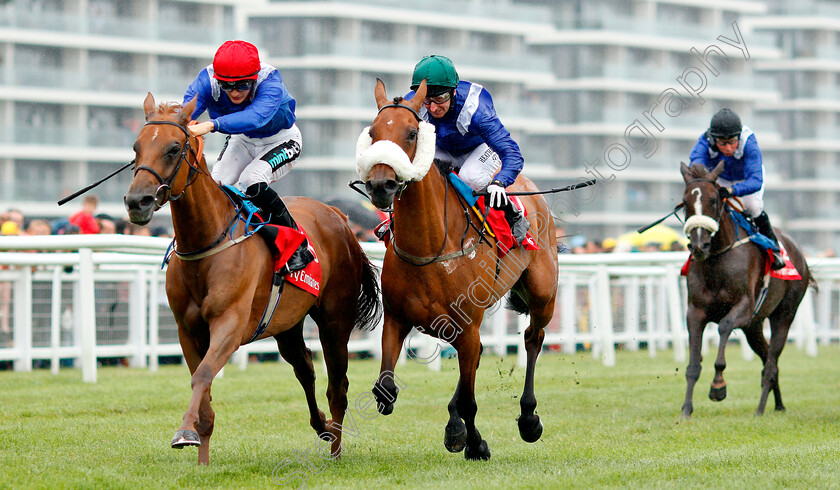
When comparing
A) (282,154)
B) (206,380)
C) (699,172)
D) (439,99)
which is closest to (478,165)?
(439,99)

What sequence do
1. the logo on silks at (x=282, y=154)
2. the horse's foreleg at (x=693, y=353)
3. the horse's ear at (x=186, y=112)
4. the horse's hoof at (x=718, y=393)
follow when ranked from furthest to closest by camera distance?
the horse's foreleg at (x=693, y=353)
the horse's hoof at (x=718, y=393)
the logo on silks at (x=282, y=154)
the horse's ear at (x=186, y=112)

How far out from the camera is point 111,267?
10.9 m

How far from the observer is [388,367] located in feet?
19.2

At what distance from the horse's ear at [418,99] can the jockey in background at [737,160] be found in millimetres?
4039

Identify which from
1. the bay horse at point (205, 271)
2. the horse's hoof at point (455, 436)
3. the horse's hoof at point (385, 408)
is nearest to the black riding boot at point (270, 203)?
the bay horse at point (205, 271)

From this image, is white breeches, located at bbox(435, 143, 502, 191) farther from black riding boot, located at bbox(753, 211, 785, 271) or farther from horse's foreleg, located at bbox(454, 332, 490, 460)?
black riding boot, located at bbox(753, 211, 785, 271)

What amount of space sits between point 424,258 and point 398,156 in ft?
2.41

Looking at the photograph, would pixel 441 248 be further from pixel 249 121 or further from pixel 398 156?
pixel 249 121

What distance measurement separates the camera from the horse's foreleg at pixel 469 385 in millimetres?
6031

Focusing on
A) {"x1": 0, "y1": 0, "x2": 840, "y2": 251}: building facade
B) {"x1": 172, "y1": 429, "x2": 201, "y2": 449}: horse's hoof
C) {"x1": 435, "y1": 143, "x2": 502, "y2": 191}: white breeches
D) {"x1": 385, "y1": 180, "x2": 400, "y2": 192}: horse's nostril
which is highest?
{"x1": 0, "y1": 0, "x2": 840, "y2": 251}: building facade

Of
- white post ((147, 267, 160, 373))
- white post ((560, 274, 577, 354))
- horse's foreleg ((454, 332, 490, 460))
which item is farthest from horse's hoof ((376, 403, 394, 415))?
white post ((560, 274, 577, 354))

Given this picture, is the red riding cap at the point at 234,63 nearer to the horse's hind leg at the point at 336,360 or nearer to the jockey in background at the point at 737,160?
the horse's hind leg at the point at 336,360

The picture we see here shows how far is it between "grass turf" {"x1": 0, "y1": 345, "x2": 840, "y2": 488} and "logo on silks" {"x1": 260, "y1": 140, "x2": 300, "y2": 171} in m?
1.74

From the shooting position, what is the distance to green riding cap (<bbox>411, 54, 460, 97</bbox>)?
604 centimetres
